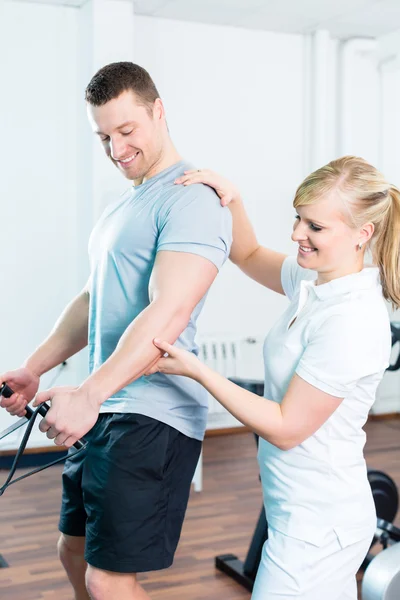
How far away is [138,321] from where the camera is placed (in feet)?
5.73

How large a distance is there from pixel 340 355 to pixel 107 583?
0.77m

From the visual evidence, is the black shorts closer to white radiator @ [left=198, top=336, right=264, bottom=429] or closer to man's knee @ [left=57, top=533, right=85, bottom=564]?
man's knee @ [left=57, top=533, right=85, bottom=564]

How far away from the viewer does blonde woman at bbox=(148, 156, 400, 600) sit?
1.63 meters

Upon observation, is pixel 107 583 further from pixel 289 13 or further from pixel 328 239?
pixel 289 13

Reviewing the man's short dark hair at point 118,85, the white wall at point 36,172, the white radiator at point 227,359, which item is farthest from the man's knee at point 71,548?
the white radiator at point 227,359

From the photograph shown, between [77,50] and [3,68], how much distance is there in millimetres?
457

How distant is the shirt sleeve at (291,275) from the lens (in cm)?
206

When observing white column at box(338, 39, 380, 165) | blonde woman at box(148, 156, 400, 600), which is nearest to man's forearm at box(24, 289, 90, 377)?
blonde woman at box(148, 156, 400, 600)

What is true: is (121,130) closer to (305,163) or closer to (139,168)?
(139,168)

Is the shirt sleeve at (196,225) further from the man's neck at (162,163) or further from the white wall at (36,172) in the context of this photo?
the white wall at (36,172)

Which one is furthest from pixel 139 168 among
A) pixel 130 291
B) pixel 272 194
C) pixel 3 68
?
pixel 272 194

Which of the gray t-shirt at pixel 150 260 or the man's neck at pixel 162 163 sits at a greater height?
the man's neck at pixel 162 163

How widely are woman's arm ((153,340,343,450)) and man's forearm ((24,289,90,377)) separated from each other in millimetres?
648

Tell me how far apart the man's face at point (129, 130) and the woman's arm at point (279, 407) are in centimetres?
55
